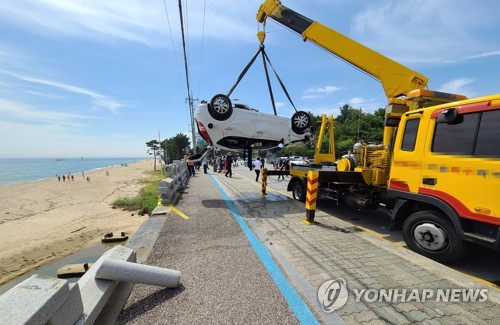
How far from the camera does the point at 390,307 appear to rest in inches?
111

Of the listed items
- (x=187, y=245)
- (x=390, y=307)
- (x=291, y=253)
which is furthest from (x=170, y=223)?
Answer: (x=390, y=307)

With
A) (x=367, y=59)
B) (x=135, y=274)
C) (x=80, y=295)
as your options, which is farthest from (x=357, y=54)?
(x=80, y=295)

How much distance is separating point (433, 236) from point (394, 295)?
5.62 feet

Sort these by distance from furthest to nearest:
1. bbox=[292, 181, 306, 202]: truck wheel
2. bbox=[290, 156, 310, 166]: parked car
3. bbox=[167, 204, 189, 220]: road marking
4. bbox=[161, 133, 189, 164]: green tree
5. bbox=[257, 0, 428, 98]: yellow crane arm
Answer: bbox=[161, 133, 189, 164]: green tree → bbox=[290, 156, 310, 166]: parked car → bbox=[292, 181, 306, 202]: truck wheel → bbox=[257, 0, 428, 98]: yellow crane arm → bbox=[167, 204, 189, 220]: road marking

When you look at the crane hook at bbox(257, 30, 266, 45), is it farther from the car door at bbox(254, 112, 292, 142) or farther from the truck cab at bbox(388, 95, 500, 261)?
the truck cab at bbox(388, 95, 500, 261)

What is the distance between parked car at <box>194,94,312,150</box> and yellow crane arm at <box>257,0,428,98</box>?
2.92 m

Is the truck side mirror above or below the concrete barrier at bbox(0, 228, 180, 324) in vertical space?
above

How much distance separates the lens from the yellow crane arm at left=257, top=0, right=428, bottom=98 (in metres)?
6.93

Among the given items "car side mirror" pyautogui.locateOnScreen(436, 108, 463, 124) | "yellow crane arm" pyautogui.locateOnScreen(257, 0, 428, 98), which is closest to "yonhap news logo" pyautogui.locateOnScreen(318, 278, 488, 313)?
"car side mirror" pyautogui.locateOnScreen(436, 108, 463, 124)

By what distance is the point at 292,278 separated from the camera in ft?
11.2

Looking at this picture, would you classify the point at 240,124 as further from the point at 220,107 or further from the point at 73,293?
the point at 73,293

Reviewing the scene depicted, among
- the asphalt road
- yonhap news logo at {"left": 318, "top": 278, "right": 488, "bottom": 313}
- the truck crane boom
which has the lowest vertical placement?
the asphalt road

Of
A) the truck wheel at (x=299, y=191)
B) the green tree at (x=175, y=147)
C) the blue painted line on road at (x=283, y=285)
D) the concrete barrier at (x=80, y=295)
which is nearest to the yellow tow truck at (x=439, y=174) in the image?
the truck wheel at (x=299, y=191)

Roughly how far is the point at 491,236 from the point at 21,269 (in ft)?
29.4
